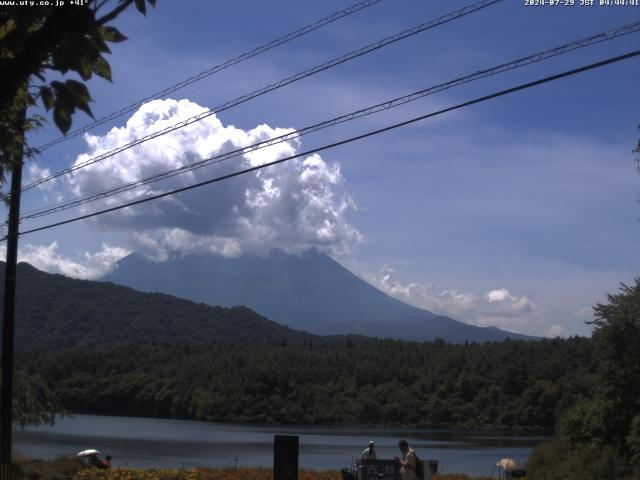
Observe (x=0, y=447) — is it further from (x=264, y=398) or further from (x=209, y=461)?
(x=264, y=398)

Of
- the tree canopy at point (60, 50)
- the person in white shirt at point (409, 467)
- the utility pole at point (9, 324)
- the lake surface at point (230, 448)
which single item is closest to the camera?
the tree canopy at point (60, 50)

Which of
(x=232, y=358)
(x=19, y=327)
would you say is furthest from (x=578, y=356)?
(x=19, y=327)

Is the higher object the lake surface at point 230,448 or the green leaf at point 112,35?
the green leaf at point 112,35

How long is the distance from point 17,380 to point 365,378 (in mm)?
81106

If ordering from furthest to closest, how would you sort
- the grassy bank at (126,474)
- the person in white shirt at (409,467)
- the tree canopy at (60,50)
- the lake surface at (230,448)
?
the lake surface at (230,448), the grassy bank at (126,474), the person in white shirt at (409,467), the tree canopy at (60,50)

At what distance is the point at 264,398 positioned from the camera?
10562cm

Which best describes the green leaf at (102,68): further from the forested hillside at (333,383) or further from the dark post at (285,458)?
the forested hillside at (333,383)

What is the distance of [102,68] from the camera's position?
4.44 metres

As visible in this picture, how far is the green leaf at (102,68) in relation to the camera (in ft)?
14.5

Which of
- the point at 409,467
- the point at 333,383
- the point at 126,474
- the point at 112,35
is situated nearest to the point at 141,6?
the point at 112,35

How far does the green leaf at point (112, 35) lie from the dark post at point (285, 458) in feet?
17.2

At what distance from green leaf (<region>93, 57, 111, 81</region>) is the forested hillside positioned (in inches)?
3100

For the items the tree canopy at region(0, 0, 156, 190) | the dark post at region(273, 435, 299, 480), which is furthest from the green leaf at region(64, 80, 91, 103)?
the dark post at region(273, 435, 299, 480)

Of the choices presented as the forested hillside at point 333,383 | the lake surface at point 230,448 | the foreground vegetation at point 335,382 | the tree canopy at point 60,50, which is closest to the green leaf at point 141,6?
the tree canopy at point 60,50
